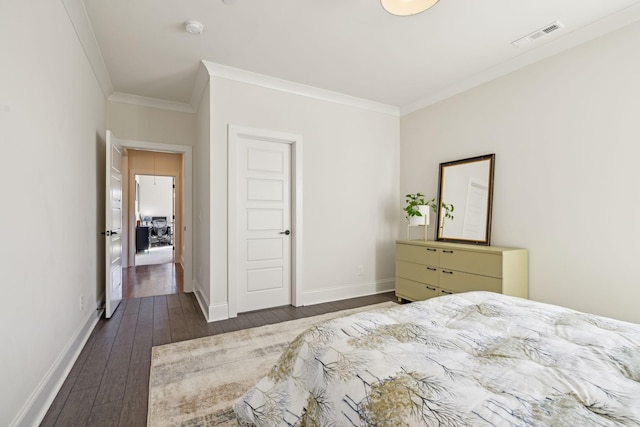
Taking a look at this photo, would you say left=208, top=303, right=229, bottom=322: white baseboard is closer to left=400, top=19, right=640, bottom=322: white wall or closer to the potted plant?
the potted plant

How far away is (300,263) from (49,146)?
8.21 ft

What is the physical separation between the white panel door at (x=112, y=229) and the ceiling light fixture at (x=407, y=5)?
306 cm

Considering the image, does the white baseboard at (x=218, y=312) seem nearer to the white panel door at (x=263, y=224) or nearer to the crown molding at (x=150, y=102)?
the white panel door at (x=263, y=224)

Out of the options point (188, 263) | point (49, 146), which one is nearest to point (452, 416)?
point (49, 146)

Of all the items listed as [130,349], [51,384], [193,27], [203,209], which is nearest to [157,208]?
[203,209]

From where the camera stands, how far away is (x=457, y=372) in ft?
3.20

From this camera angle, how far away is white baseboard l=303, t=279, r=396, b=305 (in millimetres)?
3744

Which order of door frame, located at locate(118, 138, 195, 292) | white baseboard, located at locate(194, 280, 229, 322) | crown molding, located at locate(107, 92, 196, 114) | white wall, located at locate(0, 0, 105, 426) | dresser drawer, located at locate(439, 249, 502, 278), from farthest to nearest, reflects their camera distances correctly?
door frame, located at locate(118, 138, 195, 292), crown molding, located at locate(107, 92, 196, 114), white baseboard, located at locate(194, 280, 229, 322), dresser drawer, located at locate(439, 249, 502, 278), white wall, located at locate(0, 0, 105, 426)

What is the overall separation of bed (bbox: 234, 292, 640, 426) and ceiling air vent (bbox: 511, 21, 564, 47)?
2.34 meters

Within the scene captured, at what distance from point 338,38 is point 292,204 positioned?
183 centimetres

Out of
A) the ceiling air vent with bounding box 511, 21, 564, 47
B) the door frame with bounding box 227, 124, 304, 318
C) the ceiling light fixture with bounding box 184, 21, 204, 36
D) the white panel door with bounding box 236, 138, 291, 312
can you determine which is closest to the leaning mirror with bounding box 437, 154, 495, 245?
the ceiling air vent with bounding box 511, 21, 564, 47

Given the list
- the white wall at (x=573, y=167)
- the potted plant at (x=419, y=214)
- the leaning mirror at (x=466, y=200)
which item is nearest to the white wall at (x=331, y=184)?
the potted plant at (x=419, y=214)

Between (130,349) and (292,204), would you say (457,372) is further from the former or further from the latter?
(292,204)

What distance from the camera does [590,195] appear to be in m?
2.53
